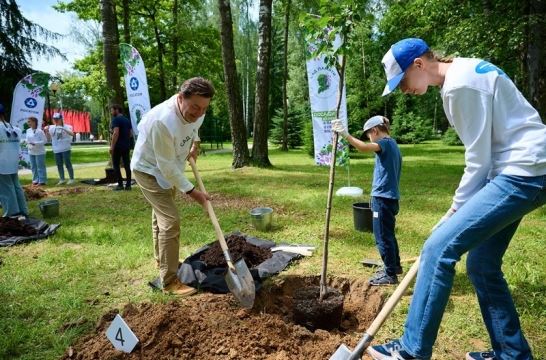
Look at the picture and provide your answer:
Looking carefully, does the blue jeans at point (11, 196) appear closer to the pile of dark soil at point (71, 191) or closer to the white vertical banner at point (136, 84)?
the pile of dark soil at point (71, 191)

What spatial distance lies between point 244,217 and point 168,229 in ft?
9.36

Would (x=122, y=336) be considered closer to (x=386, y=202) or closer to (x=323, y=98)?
(x=386, y=202)

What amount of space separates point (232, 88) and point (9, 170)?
7139 mm

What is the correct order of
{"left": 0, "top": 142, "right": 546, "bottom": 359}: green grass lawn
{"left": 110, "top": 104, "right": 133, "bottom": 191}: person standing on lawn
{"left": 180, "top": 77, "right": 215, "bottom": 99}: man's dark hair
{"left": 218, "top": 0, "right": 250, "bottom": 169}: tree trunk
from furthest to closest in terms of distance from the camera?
{"left": 218, "top": 0, "right": 250, "bottom": 169}: tree trunk < {"left": 110, "top": 104, "right": 133, "bottom": 191}: person standing on lawn < {"left": 180, "top": 77, "right": 215, "bottom": 99}: man's dark hair < {"left": 0, "top": 142, "right": 546, "bottom": 359}: green grass lawn

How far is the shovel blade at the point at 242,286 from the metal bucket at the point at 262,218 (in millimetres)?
2163

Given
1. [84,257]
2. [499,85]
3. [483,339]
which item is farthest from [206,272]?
[499,85]

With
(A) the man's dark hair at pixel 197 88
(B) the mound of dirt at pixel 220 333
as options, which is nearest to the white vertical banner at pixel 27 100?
(A) the man's dark hair at pixel 197 88

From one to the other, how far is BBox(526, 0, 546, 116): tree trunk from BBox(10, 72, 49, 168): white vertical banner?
12.3m

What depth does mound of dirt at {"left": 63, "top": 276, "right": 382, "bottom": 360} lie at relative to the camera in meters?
2.47

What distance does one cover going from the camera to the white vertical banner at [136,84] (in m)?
10.5

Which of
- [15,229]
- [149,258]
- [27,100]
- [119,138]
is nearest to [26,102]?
[27,100]

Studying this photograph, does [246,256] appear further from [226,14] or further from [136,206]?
[226,14]

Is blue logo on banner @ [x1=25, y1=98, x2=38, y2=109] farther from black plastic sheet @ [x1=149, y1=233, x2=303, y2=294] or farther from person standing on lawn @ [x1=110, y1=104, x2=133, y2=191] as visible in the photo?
black plastic sheet @ [x1=149, y1=233, x2=303, y2=294]

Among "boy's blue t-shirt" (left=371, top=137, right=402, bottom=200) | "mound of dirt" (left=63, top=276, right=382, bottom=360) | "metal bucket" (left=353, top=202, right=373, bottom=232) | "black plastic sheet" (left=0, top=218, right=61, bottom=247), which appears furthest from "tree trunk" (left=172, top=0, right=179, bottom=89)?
"mound of dirt" (left=63, top=276, right=382, bottom=360)
